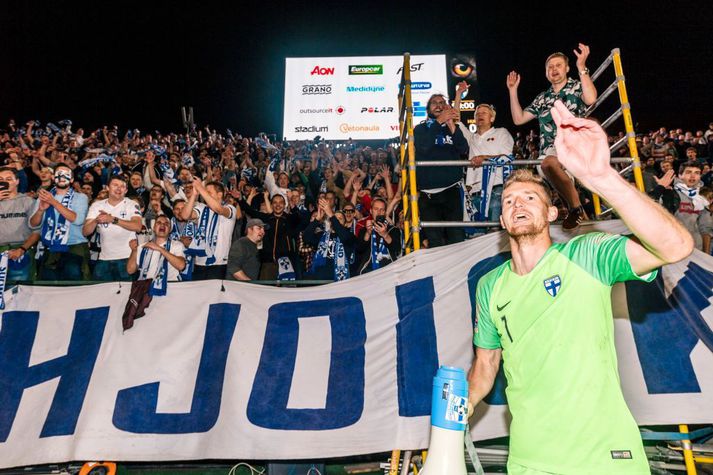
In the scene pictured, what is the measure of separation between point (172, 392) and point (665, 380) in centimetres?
A: 464

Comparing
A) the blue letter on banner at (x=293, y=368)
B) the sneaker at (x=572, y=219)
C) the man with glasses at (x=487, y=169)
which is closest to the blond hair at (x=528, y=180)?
the sneaker at (x=572, y=219)

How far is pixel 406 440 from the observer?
4.65m

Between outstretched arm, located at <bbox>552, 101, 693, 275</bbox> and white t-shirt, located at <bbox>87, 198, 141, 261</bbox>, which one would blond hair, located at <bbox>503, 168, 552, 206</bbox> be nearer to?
outstretched arm, located at <bbox>552, 101, 693, 275</bbox>

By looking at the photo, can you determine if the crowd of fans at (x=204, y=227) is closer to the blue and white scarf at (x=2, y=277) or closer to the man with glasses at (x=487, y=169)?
the man with glasses at (x=487, y=169)

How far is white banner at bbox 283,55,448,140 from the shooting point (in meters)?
22.3

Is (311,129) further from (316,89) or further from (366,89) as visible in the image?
(366,89)

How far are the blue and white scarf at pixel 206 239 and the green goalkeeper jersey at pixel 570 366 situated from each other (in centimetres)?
581

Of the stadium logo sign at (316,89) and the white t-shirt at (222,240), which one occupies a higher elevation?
the stadium logo sign at (316,89)

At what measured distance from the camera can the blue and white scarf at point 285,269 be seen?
8.09m

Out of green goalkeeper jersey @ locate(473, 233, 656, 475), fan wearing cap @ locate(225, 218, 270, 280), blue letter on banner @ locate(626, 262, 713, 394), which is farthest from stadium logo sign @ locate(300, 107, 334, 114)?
green goalkeeper jersey @ locate(473, 233, 656, 475)

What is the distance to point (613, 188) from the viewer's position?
1939 mm

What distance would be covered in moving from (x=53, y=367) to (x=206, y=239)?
9.00 ft

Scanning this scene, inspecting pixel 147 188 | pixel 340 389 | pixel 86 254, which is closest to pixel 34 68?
pixel 147 188

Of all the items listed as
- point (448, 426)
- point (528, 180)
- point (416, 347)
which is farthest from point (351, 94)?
point (448, 426)
